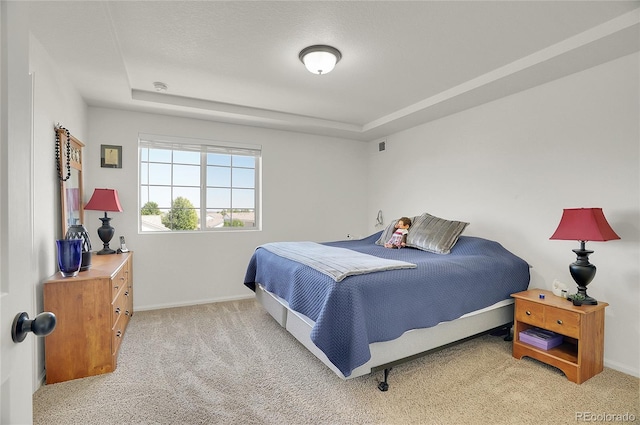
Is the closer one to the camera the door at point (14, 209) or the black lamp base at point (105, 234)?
the door at point (14, 209)

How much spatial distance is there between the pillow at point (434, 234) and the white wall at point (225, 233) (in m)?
1.65

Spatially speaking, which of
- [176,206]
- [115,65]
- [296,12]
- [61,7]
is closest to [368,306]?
[296,12]

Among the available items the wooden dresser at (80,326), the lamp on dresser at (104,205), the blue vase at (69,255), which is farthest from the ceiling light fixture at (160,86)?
the wooden dresser at (80,326)

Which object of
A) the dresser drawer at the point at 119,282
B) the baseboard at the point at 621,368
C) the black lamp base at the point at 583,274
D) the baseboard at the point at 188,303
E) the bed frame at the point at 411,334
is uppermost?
the black lamp base at the point at 583,274

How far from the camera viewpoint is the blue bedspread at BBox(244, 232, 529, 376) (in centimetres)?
196

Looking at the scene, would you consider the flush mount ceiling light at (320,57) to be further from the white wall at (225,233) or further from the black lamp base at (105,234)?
the black lamp base at (105,234)

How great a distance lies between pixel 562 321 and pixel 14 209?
2.99 metres

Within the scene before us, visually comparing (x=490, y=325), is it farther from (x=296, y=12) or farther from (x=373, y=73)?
(x=296, y=12)

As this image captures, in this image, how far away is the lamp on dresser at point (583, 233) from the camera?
2234mm

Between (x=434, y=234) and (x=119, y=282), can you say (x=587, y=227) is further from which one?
(x=119, y=282)

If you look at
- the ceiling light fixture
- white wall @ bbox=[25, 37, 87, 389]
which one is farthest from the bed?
the ceiling light fixture

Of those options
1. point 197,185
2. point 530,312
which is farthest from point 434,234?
point 197,185

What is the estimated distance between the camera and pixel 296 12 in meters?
2.05

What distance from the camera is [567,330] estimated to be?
2293mm
